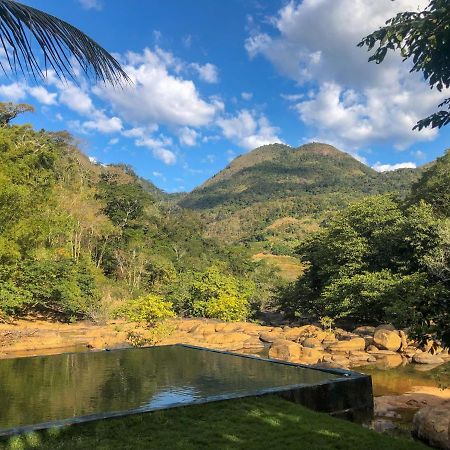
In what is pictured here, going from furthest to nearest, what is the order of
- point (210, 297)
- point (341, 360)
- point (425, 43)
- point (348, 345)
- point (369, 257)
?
point (210, 297) → point (369, 257) → point (348, 345) → point (341, 360) → point (425, 43)

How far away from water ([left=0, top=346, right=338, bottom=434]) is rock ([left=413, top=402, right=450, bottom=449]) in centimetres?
207

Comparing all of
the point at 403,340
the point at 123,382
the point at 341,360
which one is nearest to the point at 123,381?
the point at 123,382

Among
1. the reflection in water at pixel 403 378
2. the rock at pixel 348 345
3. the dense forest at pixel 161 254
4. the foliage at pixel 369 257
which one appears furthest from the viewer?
the foliage at pixel 369 257

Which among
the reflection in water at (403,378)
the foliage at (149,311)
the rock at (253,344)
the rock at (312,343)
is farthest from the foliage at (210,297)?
the reflection in water at (403,378)

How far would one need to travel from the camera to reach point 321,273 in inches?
1109

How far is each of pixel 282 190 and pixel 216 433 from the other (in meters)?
129

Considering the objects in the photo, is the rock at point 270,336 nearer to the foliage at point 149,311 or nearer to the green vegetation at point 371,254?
the green vegetation at point 371,254

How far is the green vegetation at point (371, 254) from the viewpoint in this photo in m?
23.5

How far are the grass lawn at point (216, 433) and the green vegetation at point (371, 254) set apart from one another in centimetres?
1491

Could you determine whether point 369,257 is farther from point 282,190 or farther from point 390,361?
point 282,190

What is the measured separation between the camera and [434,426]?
8828mm

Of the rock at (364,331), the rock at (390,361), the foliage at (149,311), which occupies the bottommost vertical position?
the rock at (390,361)

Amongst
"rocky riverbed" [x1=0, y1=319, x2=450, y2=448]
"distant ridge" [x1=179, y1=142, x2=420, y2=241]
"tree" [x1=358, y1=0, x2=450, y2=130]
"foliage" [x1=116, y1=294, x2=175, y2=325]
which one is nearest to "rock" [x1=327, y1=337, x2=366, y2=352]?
"rocky riverbed" [x1=0, y1=319, x2=450, y2=448]

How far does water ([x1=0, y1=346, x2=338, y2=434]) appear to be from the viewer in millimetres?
7473
